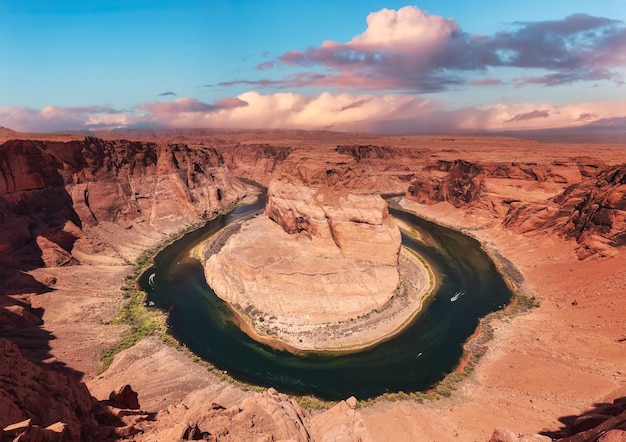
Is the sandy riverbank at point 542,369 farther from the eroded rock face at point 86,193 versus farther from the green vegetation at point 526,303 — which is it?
the eroded rock face at point 86,193

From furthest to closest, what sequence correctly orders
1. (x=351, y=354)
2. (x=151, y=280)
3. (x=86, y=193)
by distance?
(x=86, y=193) < (x=151, y=280) < (x=351, y=354)

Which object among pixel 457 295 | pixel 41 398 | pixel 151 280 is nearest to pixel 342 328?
pixel 457 295

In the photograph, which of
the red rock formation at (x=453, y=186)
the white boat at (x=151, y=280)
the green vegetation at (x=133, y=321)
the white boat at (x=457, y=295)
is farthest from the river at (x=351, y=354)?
the red rock formation at (x=453, y=186)

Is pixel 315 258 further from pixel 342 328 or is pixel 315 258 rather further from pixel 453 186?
pixel 453 186

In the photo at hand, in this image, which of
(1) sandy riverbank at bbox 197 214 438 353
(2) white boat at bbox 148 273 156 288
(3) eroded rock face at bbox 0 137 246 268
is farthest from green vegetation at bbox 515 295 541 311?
(3) eroded rock face at bbox 0 137 246 268

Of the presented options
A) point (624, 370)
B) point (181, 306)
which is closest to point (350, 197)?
point (181, 306)

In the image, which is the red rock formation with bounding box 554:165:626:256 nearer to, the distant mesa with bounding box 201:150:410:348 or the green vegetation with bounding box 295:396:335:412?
the distant mesa with bounding box 201:150:410:348

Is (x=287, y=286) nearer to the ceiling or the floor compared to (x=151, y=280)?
nearer to the ceiling
